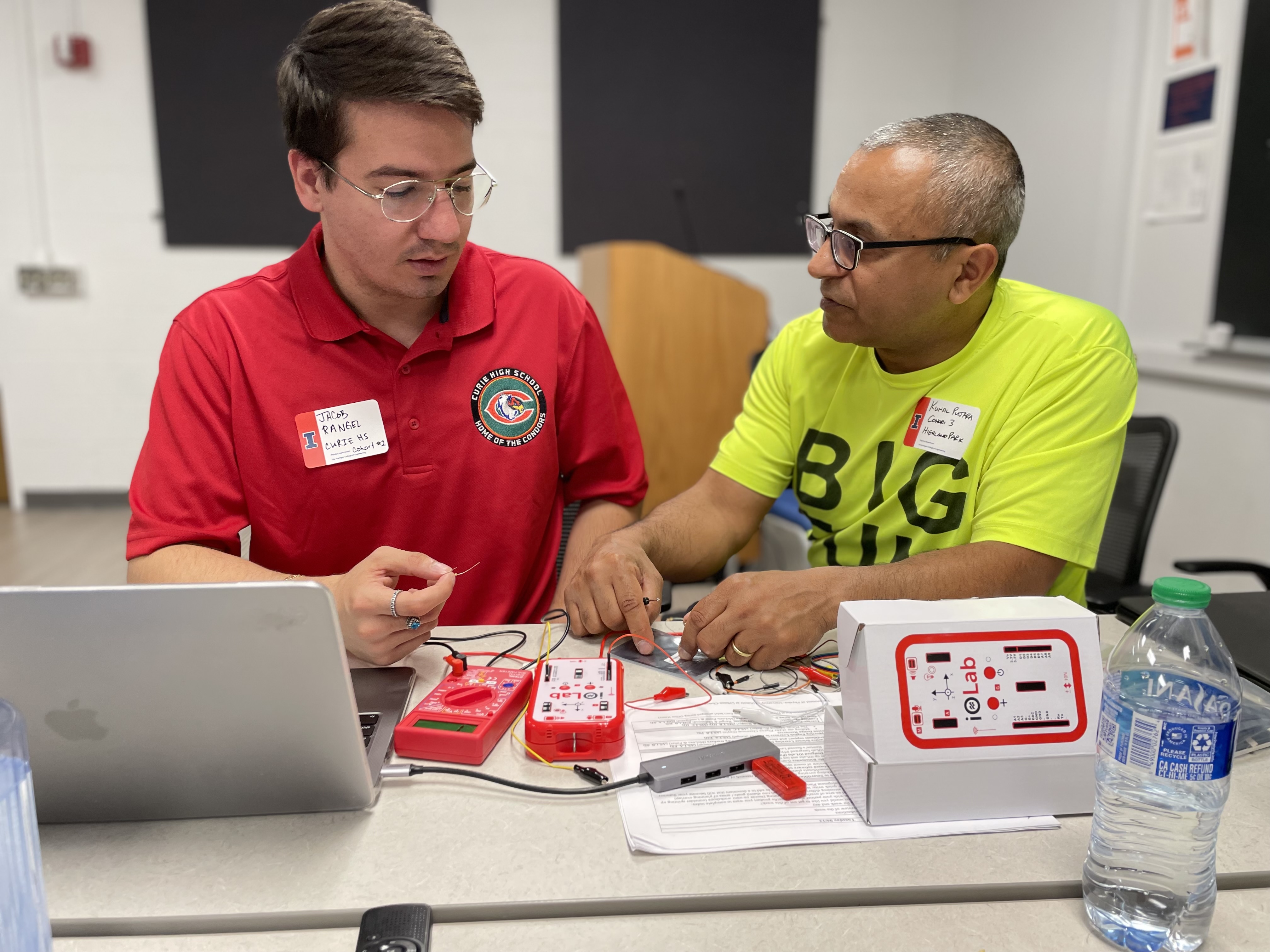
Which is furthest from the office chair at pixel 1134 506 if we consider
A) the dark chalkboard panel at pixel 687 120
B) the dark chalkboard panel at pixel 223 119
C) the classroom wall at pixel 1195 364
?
the dark chalkboard panel at pixel 223 119

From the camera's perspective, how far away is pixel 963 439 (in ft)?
4.50

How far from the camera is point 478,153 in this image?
14.4ft

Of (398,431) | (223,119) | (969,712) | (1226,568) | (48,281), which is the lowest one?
(1226,568)

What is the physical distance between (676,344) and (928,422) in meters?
2.01

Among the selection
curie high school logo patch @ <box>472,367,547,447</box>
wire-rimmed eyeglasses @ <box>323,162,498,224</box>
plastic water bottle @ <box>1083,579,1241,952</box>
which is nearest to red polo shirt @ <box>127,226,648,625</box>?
curie high school logo patch @ <box>472,367,547,447</box>

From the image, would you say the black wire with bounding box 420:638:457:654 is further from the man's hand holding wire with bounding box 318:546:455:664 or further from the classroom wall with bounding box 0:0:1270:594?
the classroom wall with bounding box 0:0:1270:594

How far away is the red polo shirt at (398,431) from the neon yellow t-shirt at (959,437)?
0.30m

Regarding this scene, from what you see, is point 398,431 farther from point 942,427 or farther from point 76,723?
point 942,427

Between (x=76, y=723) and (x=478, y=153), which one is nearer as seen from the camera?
(x=76, y=723)

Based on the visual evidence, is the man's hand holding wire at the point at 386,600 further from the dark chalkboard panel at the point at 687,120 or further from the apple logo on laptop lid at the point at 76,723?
the dark chalkboard panel at the point at 687,120

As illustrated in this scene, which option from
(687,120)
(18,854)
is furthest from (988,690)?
(687,120)

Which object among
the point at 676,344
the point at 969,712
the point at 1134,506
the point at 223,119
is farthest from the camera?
the point at 223,119

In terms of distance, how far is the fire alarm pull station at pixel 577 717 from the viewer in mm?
907

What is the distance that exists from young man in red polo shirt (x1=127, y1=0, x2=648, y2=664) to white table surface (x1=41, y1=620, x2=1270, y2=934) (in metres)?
0.45
